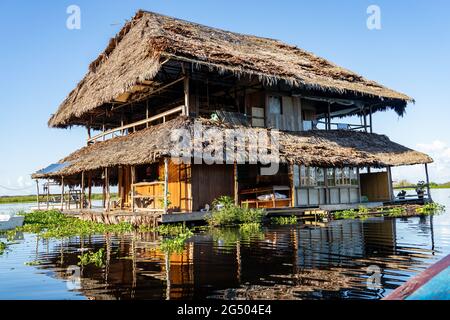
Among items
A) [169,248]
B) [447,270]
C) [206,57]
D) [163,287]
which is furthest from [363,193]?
[447,270]

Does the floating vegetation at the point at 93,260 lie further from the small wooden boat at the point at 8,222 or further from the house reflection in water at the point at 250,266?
the small wooden boat at the point at 8,222

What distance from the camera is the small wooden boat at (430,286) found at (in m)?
2.93

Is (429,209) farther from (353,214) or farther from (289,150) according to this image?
(289,150)

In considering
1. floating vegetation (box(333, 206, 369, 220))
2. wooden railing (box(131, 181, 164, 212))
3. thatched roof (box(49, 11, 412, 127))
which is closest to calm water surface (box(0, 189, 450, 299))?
wooden railing (box(131, 181, 164, 212))

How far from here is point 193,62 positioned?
15.2 meters

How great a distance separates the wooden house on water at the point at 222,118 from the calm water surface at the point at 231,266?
4.64m

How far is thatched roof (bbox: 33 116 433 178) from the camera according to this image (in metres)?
15.4

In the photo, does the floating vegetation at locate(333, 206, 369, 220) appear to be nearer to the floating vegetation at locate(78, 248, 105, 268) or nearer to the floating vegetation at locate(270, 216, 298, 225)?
the floating vegetation at locate(270, 216, 298, 225)

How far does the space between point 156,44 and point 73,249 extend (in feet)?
26.6

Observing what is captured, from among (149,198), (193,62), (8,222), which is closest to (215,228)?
(149,198)

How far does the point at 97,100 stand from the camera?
1941 centimetres

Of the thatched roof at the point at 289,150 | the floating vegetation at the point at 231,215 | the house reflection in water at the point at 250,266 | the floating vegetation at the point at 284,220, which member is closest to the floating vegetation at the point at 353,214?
the thatched roof at the point at 289,150
